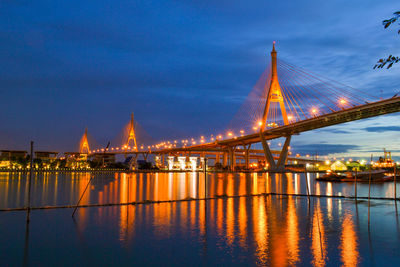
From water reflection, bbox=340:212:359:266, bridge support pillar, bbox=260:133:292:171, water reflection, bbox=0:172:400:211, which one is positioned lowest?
water reflection, bbox=340:212:359:266

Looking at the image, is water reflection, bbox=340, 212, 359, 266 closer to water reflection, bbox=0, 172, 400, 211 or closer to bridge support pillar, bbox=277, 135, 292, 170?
water reflection, bbox=0, 172, 400, 211

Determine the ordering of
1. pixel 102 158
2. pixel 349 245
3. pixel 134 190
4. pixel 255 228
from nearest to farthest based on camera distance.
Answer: pixel 349 245 → pixel 255 228 → pixel 134 190 → pixel 102 158

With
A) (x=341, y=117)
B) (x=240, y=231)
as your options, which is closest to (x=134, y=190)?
(x=240, y=231)

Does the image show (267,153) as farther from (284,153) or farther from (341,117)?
(341,117)

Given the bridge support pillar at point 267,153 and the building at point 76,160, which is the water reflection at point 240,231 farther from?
the building at point 76,160

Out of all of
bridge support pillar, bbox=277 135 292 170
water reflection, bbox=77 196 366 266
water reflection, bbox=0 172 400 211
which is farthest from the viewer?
bridge support pillar, bbox=277 135 292 170

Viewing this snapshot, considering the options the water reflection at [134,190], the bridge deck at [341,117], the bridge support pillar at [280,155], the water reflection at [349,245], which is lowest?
the water reflection at [349,245]

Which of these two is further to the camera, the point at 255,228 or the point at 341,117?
the point at 341,117

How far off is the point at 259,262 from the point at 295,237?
2.74 m

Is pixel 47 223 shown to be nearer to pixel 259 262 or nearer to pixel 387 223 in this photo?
pixel 259 262

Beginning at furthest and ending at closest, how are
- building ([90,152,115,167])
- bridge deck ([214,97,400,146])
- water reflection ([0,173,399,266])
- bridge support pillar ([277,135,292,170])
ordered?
building ([90,152,115,167]) → bridge support pillar ([277,135,292,170]) → bridge deck ([214,97,400,146]) → water reflection ([0,173,399,266])

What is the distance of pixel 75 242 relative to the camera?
9164 millimetres

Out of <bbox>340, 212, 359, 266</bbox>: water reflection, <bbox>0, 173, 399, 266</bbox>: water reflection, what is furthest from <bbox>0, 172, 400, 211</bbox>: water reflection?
<bbox>340, 212, 359, 266</bbox>: water reflection

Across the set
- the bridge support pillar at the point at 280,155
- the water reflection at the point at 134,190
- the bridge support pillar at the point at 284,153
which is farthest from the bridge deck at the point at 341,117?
the water reflection at the point at 134,190
